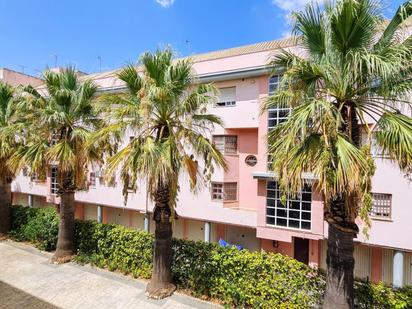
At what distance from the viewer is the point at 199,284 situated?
10.7 metres

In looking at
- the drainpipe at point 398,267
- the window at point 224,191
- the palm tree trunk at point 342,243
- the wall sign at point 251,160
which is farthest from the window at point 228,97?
the palm tree trunk at point 342,243

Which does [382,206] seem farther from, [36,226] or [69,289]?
[36,226]

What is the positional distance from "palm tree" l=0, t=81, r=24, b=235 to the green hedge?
18.9ft

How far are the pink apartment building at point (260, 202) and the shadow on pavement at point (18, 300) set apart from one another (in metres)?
5.94

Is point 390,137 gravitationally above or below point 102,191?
above

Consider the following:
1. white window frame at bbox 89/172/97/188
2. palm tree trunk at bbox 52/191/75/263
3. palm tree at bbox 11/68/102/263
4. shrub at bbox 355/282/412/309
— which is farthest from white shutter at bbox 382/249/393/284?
white window frame at bbox 89/172/97/188

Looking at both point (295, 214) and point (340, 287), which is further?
point (295, 214)

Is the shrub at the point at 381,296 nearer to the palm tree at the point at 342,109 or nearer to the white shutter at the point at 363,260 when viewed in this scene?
the palm tree at the point at 342,109

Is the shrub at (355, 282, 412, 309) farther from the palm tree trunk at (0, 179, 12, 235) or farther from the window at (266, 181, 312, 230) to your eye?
the palm tree trunk at (0, 179, 12, 235)

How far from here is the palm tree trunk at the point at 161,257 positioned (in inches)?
410

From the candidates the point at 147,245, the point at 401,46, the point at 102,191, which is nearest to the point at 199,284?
the point at 147,245

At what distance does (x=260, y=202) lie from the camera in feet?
56.5

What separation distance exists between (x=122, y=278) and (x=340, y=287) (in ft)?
28.5

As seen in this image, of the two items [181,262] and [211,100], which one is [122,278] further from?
[211,100]
